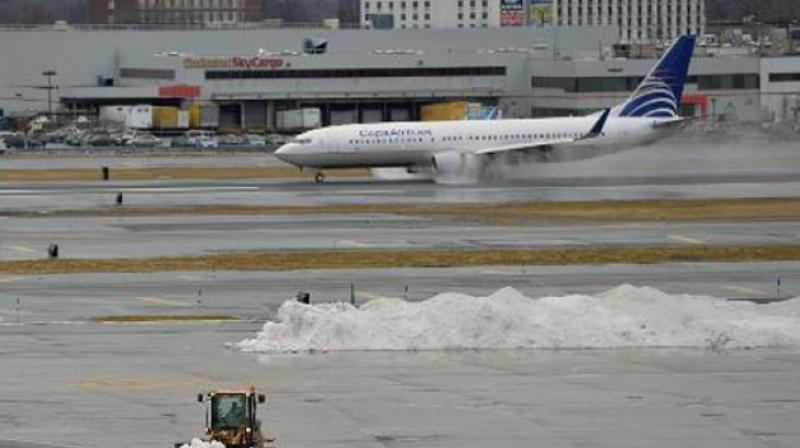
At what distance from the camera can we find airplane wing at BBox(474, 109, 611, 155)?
9979cm

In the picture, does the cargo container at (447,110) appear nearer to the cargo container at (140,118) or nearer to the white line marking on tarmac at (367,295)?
the cargo container at (140,118)

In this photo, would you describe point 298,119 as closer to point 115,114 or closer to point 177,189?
point 115,114

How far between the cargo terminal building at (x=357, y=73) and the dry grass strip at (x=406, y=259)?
79998 millimetres

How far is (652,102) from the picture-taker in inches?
4065

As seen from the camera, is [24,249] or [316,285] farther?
[24,249]

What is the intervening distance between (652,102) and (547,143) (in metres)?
6.44

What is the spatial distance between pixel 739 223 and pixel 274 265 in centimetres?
2014

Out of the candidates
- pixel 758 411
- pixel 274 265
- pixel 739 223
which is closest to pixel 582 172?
pixel 739 223

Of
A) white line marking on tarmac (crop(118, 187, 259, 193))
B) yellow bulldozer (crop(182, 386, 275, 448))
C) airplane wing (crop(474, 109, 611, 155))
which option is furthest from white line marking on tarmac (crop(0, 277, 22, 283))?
airplane wing (crop(474, 109, 611, 155))

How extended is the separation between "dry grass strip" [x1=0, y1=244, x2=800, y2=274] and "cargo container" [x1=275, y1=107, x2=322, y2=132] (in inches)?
3768

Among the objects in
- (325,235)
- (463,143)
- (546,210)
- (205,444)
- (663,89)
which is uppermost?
(663,89)

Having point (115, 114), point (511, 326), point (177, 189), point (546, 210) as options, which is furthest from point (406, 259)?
point (115, 114)

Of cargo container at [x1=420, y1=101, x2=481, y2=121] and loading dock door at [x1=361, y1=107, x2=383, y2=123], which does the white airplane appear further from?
loading dock door at [x1=361, y1=107, x2=383, y2=123]

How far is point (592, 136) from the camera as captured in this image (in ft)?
330
